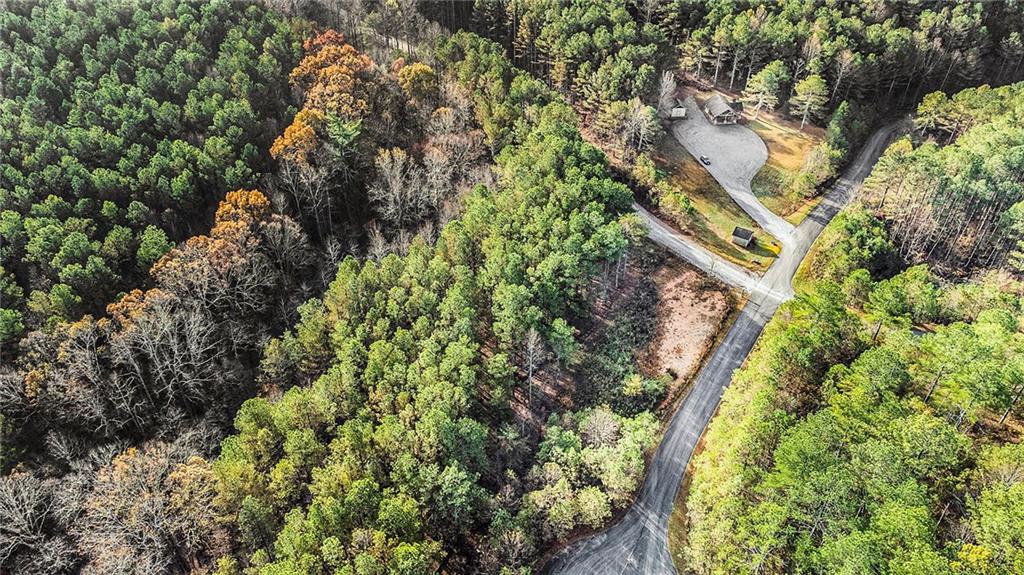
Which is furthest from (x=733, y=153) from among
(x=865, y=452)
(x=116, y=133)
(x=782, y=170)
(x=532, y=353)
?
(x=116, y=133)

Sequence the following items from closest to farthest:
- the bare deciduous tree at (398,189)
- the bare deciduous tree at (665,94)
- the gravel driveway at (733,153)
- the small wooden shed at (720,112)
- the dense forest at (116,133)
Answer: the dense forest at (116,133) < the bare deciduous tree at (398,189) < the gravel driveway at (733,153) < the bare deciduous tree at (665,94) < the small wooden shed at (720,112)

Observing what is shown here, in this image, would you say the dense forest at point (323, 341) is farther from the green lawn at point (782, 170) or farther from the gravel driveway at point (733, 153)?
the green lawn at point (782, 170)

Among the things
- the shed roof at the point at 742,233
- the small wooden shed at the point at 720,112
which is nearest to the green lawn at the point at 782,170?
the small wooden shed at the point at 720,112

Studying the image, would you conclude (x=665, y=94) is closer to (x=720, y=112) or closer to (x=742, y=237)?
(x=720, y=112)

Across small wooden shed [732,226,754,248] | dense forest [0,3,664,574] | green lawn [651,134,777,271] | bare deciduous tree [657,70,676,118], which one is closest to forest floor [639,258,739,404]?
dense forest [0,3,664,574]

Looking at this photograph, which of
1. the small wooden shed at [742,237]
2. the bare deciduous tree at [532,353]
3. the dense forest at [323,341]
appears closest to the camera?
the dense forest at [323,341]

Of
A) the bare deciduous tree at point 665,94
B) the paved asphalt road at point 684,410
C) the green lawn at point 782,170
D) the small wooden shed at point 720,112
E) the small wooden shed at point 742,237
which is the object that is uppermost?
the bare deciduous tree at point 665,94

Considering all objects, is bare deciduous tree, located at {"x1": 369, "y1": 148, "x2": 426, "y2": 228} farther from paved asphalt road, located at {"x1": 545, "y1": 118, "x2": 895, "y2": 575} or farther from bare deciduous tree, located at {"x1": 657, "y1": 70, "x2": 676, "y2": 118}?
bare deciduous tree, located at {"x1": 657, "y1": 70, "x2": 676, "y2": 118}
